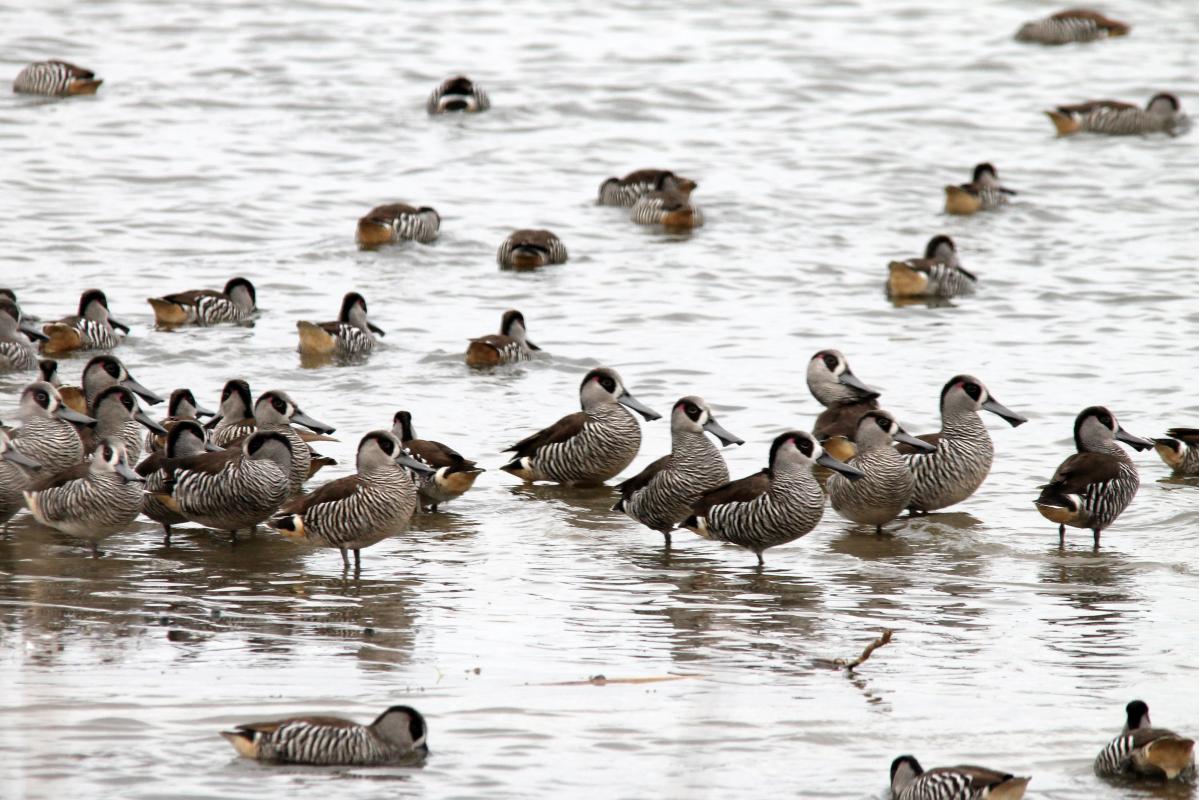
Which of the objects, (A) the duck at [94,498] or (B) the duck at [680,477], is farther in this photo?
(B) the duck at [680,477]

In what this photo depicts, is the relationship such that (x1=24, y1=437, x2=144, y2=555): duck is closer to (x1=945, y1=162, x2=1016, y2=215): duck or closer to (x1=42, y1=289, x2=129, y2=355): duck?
(x1=42, y1=289, x2=129, y2=355): duck

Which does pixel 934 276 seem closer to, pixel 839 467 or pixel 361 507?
pixel 839 467

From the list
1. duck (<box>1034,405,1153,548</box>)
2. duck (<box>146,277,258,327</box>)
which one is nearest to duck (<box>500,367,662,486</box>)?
duck (<box>1034,405,1153,548</box>)

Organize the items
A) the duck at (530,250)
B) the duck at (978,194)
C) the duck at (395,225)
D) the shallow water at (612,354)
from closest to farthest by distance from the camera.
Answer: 1. the shallow water at (612,354)
2. the duck at (530,250)
3. the duck at (395,225)
4. the duck at (978,194)

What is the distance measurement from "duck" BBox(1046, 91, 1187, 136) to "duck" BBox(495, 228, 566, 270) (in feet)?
32.9

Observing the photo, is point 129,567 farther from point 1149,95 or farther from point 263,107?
point 1149,95

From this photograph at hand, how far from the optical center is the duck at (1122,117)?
2625cm

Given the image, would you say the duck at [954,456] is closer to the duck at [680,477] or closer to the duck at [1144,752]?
the duck at [680,477]

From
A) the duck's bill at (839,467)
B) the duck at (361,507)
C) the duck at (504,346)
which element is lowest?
the duck at (361,507)

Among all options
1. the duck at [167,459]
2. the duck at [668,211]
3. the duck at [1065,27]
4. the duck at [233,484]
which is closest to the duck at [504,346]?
the duck at [167,459]

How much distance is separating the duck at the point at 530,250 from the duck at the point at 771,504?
8.86 metres

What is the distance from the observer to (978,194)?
73.3 feet

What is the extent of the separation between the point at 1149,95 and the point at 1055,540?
19.6 metres

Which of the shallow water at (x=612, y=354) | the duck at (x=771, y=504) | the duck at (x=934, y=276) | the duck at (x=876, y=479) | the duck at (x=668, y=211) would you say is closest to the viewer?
the shallow water at (x=612, y=354)
